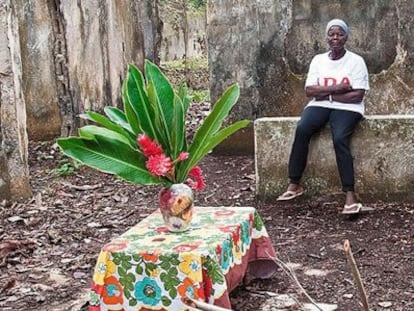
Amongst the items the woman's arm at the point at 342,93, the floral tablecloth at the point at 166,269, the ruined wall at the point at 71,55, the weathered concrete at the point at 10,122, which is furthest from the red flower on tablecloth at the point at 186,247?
the ruined wall at the point at 71,55

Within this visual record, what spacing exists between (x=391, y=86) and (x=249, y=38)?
1666 millimetres

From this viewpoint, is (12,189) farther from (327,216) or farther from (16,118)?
(327,216)

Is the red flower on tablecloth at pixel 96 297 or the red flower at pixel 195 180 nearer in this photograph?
the red flower on tablecloth at pixel 96 297

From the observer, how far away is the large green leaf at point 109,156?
386 centimetres

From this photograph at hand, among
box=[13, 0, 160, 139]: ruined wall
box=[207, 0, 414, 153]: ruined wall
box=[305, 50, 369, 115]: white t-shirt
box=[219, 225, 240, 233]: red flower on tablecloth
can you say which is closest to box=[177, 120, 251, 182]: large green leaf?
box=[219, 225, 240, 233]: red flower on tablecloth

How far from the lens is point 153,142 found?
12.8 ft

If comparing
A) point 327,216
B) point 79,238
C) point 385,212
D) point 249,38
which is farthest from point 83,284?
point 249,38

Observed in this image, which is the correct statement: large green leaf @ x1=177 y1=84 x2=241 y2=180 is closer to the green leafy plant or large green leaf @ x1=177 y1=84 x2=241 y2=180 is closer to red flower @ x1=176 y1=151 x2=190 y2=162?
the green leafy plant

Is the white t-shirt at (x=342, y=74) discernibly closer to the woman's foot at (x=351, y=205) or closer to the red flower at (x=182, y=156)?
the woman's foot at (x=351, y=205)

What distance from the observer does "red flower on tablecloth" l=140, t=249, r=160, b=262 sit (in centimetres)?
379

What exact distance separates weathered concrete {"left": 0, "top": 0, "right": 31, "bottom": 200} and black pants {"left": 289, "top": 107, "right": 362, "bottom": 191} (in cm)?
263

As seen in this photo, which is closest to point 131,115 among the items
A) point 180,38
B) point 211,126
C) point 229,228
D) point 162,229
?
point 211,126

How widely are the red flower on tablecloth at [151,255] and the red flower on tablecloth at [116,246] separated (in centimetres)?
16

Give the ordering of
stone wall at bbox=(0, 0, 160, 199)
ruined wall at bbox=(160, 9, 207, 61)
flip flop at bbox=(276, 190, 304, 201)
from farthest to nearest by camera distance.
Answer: ruined wall at bbox=(160, 9, 207, 61) < stone wall at bbox=(0, 0, 160, 199) < flip flop at bbox=(276, 190, 304, 201)
